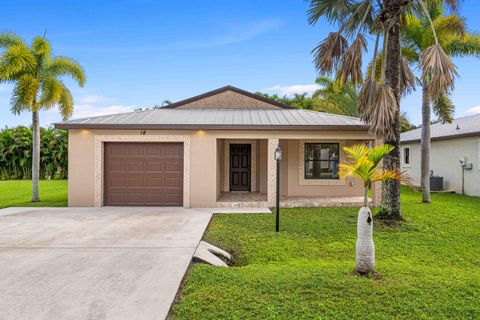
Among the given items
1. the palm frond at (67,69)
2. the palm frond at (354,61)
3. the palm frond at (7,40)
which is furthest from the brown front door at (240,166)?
the palm frond at (7,40)

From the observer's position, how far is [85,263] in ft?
15.2

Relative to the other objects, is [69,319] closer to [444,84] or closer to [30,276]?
[30,276]

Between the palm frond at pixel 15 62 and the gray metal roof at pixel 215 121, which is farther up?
the palm frond at pixel 15 62

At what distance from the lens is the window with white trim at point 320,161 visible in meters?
11.8

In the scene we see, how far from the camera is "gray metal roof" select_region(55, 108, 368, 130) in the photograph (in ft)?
31.4

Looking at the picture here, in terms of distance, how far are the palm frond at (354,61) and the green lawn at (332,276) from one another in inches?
157

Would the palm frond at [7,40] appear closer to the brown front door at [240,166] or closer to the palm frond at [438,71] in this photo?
the brown front door at [240,166]

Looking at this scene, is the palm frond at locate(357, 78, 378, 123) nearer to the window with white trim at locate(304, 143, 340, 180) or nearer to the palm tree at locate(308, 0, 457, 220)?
the palm tree at locate(308, 0, 457, 220)

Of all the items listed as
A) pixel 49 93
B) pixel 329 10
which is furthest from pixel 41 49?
pixel 329 10

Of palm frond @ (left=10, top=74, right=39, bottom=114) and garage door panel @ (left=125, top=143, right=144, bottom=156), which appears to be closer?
garage door panel @ (left=125, top=143, right=144, bottom=156)

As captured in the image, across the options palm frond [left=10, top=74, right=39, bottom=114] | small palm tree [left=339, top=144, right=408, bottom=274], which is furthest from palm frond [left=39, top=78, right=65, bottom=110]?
small palm tree [left=339, top=144, right=408, bottom=274]

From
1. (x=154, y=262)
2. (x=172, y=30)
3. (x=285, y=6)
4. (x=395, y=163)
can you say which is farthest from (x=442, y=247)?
(x=172, y=30)

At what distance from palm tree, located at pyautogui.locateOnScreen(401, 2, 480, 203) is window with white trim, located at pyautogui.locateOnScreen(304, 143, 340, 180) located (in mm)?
3629

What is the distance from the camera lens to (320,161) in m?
11.9
